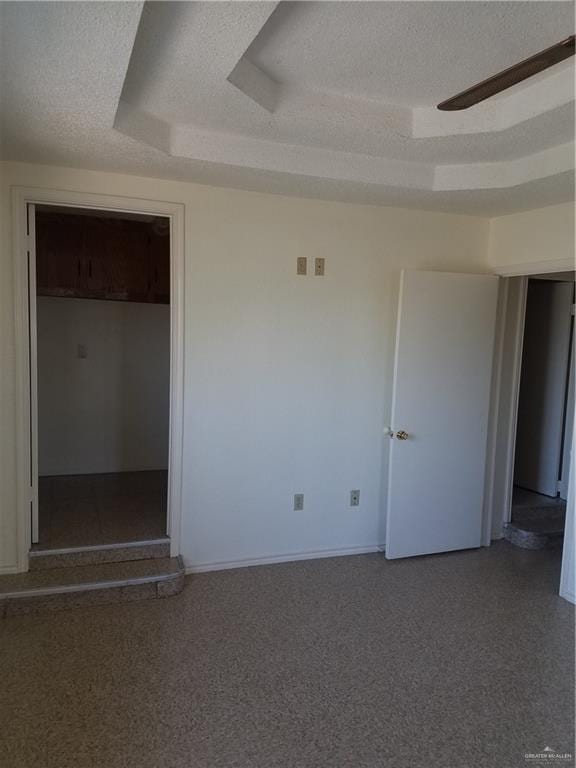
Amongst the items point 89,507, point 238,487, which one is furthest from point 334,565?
point 89,507

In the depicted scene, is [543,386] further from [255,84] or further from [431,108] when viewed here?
[255,84]

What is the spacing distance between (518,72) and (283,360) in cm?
220

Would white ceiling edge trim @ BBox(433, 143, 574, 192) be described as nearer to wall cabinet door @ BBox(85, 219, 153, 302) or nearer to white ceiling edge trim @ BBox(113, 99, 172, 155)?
white ceiling edge trim @ BBox(113, 99, 172, 155)

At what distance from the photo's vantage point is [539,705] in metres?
2.29

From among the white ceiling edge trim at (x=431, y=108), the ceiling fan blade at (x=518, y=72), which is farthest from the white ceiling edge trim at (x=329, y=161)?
the ceiling fan blade at (x=518, y=72)

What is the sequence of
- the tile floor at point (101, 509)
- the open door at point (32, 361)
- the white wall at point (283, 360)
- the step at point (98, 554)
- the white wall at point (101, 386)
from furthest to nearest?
the white wall at point (101, 386) → the tile floor at point (101, 509) → the white wall at point (283, 360) → the step at point (98, 554) → the open door at point (32, 361)

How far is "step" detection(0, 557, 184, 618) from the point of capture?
288 cm

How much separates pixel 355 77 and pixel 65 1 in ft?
4.02

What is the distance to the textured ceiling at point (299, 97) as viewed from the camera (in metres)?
1.71

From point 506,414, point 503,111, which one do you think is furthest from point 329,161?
point 506,414

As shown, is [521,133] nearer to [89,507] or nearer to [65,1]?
[65,1]

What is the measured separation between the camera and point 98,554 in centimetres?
323

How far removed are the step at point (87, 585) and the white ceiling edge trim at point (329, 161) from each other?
2.35 metres

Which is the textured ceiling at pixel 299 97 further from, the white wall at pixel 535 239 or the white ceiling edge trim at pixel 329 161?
the white wall at pixel 535 239
